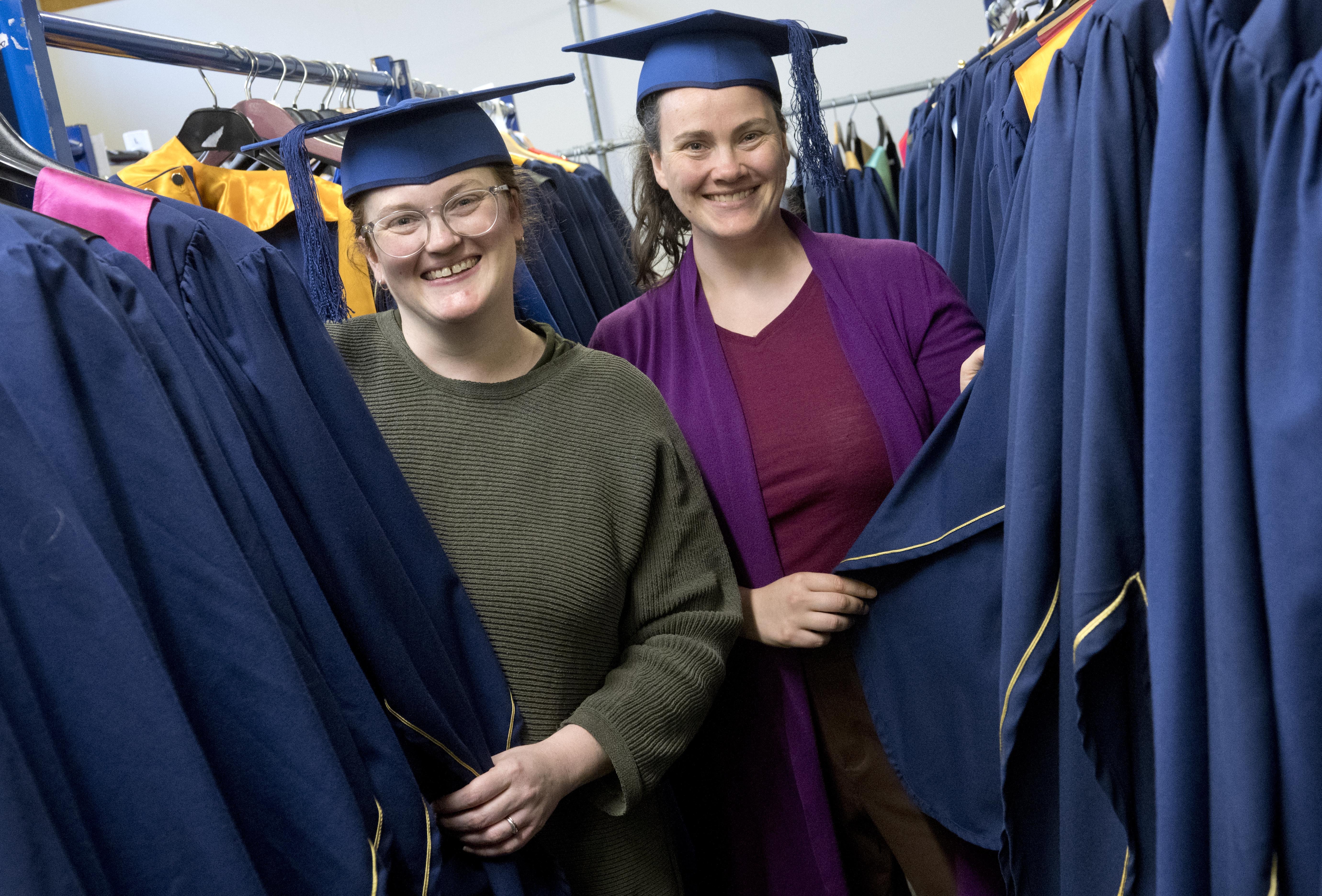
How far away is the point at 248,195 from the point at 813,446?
1001 mm

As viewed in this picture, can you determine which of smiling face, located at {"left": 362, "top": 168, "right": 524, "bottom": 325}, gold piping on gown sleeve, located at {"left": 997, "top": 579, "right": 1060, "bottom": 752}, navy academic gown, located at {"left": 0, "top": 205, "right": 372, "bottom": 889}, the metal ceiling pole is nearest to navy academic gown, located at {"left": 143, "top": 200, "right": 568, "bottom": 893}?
navy academic gown, located at {"left": 0, "top": 205, "right": 372, "bottom": 889}

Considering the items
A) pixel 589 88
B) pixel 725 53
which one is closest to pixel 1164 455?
pixel 725 53

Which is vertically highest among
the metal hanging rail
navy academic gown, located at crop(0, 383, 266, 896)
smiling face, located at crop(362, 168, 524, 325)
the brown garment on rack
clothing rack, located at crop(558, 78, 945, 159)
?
the metal hanging rail

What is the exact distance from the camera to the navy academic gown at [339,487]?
721 mm

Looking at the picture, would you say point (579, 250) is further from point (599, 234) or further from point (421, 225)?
point (421, 225)

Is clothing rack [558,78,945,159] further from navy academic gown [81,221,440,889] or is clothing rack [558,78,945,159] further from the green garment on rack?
navy academic gown [81,221,440,889]

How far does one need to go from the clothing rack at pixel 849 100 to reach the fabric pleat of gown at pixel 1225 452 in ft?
5.78

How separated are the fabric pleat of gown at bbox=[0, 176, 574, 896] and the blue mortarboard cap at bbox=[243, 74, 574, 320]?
317 millimetres

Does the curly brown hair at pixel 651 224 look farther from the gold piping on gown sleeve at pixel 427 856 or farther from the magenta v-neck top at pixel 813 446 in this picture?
the gold piping on gown sleeve at pixel 427 856

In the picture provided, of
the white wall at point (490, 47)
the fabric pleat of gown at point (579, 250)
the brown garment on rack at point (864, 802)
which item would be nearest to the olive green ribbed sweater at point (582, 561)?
the brown garment on rack at point (864, 802)

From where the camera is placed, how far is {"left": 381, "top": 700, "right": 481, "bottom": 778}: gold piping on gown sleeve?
77 cm

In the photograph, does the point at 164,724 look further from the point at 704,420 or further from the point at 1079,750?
the point at 704,420

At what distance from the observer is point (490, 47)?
370cm

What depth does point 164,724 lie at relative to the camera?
0.53 meters
